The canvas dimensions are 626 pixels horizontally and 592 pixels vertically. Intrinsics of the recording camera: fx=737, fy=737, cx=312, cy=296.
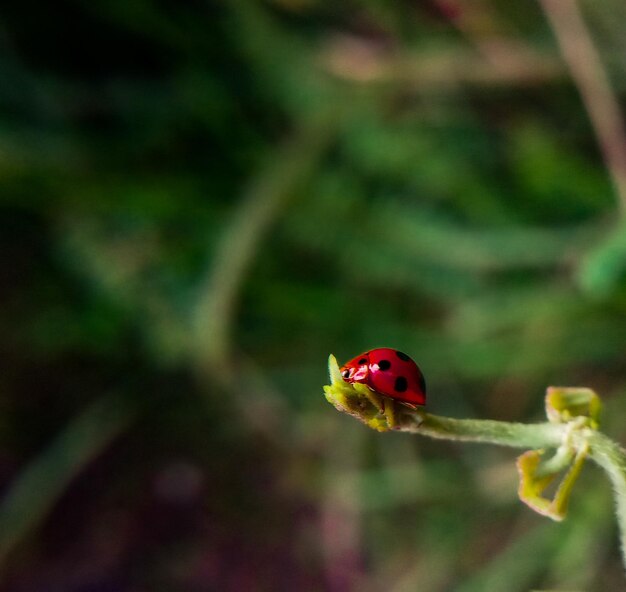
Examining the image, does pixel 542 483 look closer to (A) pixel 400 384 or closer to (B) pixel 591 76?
(A) pixel 400 384

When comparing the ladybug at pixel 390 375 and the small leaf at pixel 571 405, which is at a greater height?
the ladybug at pixel 390 375

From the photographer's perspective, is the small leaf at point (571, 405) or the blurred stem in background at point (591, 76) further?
the blurred stem in background at point (591, 76)

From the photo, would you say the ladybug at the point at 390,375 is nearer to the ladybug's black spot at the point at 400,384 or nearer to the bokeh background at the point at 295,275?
the ladybug's black spot at the point at 400,384

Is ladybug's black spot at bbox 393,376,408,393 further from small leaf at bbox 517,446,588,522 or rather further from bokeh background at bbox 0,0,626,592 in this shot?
bokeh background at bbox 0,0,626,592

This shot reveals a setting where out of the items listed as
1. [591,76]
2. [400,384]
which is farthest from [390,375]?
[591,76]

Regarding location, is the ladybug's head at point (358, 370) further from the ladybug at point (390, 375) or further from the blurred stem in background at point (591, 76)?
the blurred stem in background at point (591, 76)

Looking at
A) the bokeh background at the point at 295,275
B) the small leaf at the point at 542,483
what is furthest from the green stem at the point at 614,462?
the bokeh background at the point at 295,275

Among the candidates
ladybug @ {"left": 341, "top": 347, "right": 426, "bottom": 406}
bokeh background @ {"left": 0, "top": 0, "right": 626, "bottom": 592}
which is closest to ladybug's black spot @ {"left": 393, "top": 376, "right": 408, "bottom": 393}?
ladybug @ {"left": 341, "top": 347, "right": 426, "bottom": 406}

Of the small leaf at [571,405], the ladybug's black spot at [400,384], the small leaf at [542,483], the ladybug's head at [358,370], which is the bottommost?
the small leaf at [542,483]

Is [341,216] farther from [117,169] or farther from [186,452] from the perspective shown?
[186,452]
